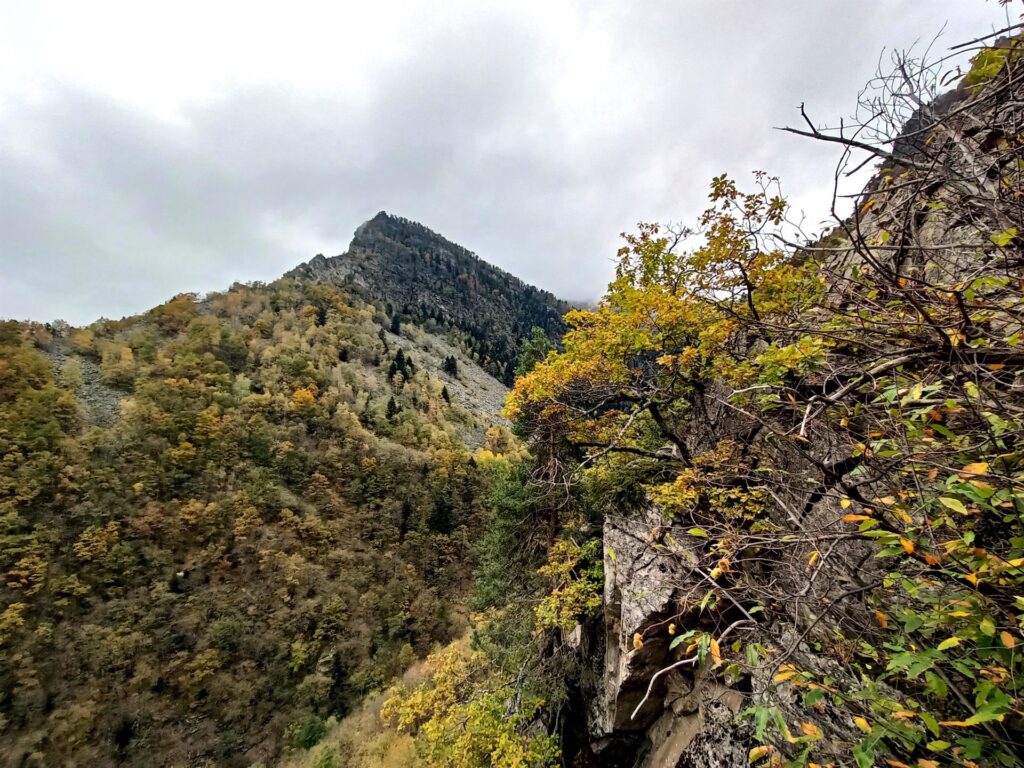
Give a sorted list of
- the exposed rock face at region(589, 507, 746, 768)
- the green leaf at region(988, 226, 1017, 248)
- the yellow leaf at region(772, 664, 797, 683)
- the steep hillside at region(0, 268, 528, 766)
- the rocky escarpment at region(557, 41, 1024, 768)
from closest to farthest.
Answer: the green leaf at region(988, 226, 1017, 248)
the rocky escarpment at region(557, 41, 1024, 768)
the yellow leaf at region(772, 664, 797, 683)
the exposed rock face at region(589, 507, 746, 768)
the steep hillside at region(0, 268, 528, 766)

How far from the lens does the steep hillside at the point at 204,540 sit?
14.2m

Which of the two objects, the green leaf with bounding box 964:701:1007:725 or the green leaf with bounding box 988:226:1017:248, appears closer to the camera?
the green leaf with bounding box 964:701:1007:725

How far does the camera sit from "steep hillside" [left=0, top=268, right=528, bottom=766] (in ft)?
46.5

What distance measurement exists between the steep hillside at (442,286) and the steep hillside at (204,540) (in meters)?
35.5

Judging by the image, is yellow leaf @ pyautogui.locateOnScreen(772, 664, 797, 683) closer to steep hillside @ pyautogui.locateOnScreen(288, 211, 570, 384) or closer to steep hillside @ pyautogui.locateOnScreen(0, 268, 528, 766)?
steep hillside @ pyautogui.locateOnScreen(0, 268, 528, 766)

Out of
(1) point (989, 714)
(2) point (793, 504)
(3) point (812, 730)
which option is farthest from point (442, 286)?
(1) point (989, 714)

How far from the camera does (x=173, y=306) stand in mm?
30109

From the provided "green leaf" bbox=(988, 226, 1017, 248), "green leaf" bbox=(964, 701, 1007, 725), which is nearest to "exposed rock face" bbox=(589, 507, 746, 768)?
"green leaf" bbox=(964, 701, 1007, 725)

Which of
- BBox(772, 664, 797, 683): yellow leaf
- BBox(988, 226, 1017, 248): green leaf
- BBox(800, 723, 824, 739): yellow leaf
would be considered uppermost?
BBox(988, 226, 1017, 248): green leaf

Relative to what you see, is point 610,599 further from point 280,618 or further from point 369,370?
point 369,370

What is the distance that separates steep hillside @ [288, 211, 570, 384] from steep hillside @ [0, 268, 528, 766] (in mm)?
35485

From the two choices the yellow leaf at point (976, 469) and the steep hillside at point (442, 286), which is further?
the steep hillside at point (442, 286)

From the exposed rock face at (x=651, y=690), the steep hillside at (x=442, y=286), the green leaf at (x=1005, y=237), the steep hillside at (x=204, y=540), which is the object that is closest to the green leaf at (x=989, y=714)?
the green leaf at (x=1005, y=237)

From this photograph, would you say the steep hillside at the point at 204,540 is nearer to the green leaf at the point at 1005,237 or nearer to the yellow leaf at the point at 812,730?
the yellow leaf at the point at 812,730
